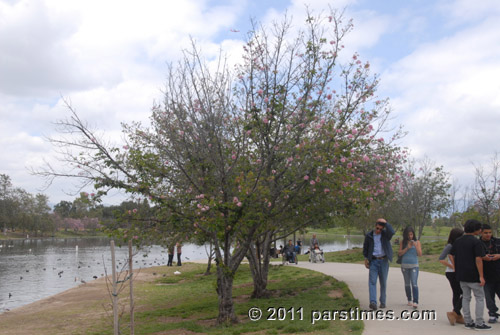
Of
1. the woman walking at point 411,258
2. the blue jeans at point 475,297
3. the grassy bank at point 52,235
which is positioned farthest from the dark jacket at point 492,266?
the grassy bank at point 52,235

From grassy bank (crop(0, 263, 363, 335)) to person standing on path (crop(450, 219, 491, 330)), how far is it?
168 centimetres

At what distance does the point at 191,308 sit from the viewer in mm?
12656

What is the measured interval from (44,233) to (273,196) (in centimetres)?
9482

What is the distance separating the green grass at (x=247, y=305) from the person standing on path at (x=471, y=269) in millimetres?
1673

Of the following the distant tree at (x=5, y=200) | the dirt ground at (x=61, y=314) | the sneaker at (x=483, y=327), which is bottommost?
the dirt ground at (x=61, y=314)

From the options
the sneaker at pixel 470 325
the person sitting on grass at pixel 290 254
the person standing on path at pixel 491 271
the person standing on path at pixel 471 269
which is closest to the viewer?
the person standing on path at pixel 471 269

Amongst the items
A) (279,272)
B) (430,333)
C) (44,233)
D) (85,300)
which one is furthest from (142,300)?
(44,233)

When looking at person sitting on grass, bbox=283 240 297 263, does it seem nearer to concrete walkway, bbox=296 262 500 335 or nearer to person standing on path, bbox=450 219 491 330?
concrete walkway, bbox=296 262 500 335

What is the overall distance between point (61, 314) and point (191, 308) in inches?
180

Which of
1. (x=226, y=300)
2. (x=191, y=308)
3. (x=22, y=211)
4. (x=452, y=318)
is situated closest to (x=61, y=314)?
(x=191, y=308)

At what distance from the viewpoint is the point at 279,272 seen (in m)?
19.0

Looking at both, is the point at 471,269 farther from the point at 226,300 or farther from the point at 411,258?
the point at 226,300

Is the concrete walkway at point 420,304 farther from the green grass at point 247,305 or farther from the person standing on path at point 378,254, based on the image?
the person standing on path at point 378,254

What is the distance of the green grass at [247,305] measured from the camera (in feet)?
27.6
